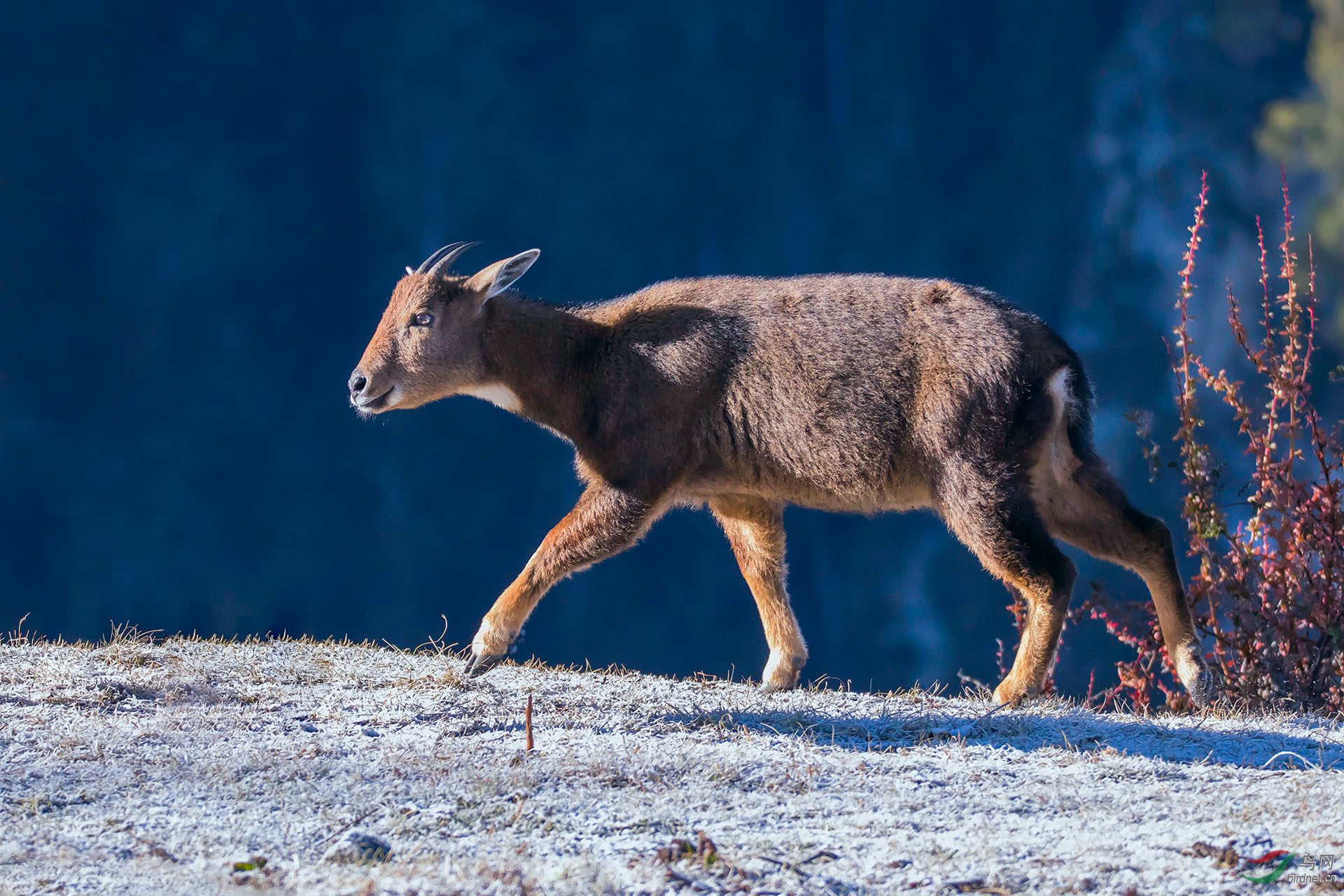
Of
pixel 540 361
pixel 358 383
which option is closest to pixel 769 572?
pixel 540 361

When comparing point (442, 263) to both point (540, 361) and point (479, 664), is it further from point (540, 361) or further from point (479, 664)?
point (479, 664)

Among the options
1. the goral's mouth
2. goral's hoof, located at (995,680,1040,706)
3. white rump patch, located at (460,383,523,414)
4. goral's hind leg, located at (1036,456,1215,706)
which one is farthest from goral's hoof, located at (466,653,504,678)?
goral's hind leg, located at (1036,456,1215,706)

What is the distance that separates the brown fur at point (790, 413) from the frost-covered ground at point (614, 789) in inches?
32.4

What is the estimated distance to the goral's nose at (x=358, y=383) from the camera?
23.3 feet

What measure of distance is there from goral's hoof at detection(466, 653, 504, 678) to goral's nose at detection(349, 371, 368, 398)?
5.45 feet

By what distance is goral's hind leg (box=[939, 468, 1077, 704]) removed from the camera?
6266 millimetres

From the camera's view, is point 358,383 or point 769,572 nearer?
point 358,383

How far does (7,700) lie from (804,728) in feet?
10.6

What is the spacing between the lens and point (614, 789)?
4.32 meters

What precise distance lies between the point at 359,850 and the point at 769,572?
3.84 metres

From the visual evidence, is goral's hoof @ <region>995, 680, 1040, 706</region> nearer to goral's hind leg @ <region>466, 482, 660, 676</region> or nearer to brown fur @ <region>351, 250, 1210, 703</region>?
brown fur @ <region>351, 250, 1210, 703</region>

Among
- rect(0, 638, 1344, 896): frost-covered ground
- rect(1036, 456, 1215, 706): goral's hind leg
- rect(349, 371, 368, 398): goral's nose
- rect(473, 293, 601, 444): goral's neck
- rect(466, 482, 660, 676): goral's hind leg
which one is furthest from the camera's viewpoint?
rect(349, 371, 368, 398): goral's nose

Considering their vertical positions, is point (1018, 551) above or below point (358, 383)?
below

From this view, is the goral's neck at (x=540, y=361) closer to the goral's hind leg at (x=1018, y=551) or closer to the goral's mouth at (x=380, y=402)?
the goral's mouth at (x=380, y=402)
